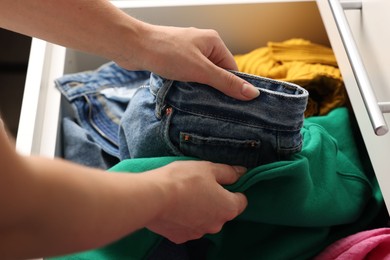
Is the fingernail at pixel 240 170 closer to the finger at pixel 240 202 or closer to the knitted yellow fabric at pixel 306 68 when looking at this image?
the finger at pixel 240 202

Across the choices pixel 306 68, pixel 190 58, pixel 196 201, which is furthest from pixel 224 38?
pixel 196 201

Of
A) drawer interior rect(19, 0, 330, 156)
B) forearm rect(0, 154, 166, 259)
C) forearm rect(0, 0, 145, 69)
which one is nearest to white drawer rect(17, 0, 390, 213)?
drawer interior rect(19, 0, 330, 156)

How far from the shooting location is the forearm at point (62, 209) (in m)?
0.31

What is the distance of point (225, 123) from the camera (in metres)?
0.58

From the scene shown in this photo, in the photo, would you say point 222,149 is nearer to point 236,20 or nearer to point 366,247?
point 366,247

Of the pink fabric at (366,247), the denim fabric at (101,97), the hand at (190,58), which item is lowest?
the pink fabric at (366,247)

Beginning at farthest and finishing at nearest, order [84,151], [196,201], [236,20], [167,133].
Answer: [236,20], [84,151], [167,133], [196,201]

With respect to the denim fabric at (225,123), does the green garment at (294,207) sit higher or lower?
lower

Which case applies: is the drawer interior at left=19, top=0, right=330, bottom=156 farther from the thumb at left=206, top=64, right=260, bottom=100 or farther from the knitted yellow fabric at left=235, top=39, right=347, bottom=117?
the thumb at left=206, top=64, right=260, bottom=100

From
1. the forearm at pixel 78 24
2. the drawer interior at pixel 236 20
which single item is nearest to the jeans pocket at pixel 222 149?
the forearm at pixel 78 24

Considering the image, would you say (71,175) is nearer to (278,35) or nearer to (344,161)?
(344,161)

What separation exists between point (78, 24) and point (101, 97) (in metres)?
0.19

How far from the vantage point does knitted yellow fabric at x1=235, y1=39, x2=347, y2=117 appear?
0.74 meters

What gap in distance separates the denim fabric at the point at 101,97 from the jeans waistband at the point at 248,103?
161mm
